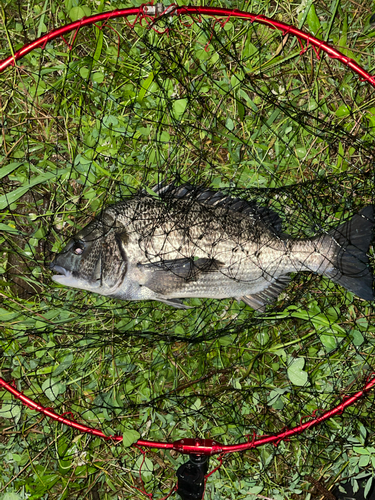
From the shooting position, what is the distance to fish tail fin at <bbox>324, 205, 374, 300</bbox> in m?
2.56

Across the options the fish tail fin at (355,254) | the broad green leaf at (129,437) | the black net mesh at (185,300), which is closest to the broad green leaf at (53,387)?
the black net mesh at (185,300)

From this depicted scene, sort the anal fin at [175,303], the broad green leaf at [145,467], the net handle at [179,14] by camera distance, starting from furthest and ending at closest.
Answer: the broad green leaf at [145,467]
the anal fin at [175,303]
the net handle at [179,14]

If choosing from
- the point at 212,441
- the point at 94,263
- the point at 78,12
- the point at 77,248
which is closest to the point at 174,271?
the point at 94,263

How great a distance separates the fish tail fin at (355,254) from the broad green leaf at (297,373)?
2.02ft

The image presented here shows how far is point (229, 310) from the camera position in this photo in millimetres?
2873

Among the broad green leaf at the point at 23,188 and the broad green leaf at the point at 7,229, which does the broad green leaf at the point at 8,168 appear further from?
the broad green leaf at the point at 7,229

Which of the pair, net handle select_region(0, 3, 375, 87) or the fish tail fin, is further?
the fish tail fin

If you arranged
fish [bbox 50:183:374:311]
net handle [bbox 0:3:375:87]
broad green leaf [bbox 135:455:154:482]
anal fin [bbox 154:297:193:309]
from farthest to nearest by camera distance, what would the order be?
broad green leaf [bbox 135:455:154:482]
anal fin [bbox 154:297:193:309]
fish [bbox 50:183:374:311]
net handle [bbox 0:3:375:87]

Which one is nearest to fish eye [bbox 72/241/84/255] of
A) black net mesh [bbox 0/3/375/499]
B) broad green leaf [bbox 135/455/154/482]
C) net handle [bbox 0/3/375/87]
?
black net mesh [bbox 0/3/375/499]

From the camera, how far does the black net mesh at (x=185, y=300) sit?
2.78 meters

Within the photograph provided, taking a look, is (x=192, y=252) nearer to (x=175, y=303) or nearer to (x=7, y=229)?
(x=175, y=303)

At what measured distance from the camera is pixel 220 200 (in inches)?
107

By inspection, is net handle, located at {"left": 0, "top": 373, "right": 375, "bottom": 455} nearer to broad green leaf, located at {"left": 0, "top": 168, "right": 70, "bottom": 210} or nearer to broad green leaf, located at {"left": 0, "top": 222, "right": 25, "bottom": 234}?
broad green leaf, located at {"left": 0, "top": 222, "right": 25, "bottom": 234}

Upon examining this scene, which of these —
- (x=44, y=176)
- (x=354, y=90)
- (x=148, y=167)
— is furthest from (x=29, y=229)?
(x=354, y=90)
